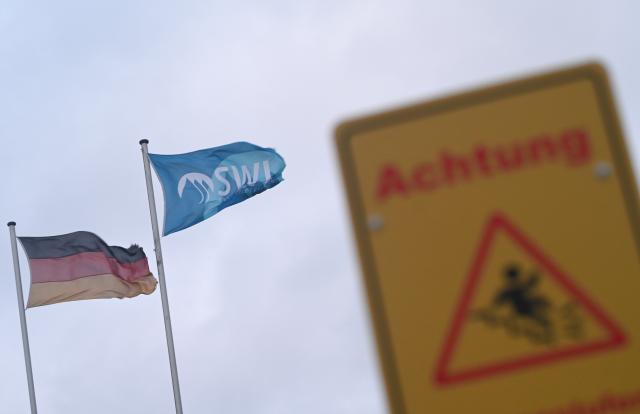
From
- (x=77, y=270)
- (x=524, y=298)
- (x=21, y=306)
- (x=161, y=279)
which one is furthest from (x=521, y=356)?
(x=21, y=306)

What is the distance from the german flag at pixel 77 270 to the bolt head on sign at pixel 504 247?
16909 mm

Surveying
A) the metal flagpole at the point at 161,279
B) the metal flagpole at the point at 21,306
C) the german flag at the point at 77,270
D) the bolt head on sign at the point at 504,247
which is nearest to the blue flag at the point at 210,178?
the metal flagpole at the point at 161,279

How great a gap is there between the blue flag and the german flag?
2012 mm

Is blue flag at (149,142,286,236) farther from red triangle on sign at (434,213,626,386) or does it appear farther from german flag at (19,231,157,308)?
red triangle on sign at (434,213,626,386)

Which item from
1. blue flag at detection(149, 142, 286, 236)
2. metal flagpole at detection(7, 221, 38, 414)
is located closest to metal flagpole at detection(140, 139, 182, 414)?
blue flag at detection(149, 142, 286, 236)

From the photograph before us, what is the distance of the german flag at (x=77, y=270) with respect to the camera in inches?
741

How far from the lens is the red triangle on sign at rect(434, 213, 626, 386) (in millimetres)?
2520

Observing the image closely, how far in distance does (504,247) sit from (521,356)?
276mm

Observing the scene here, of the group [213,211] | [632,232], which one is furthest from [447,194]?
[213,211]

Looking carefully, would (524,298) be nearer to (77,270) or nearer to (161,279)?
(161,279)

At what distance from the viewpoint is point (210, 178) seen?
59.8ft

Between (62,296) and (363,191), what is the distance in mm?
17071

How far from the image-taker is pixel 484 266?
2.58m

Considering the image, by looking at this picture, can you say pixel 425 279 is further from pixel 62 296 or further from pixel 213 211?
pixel 62 296
